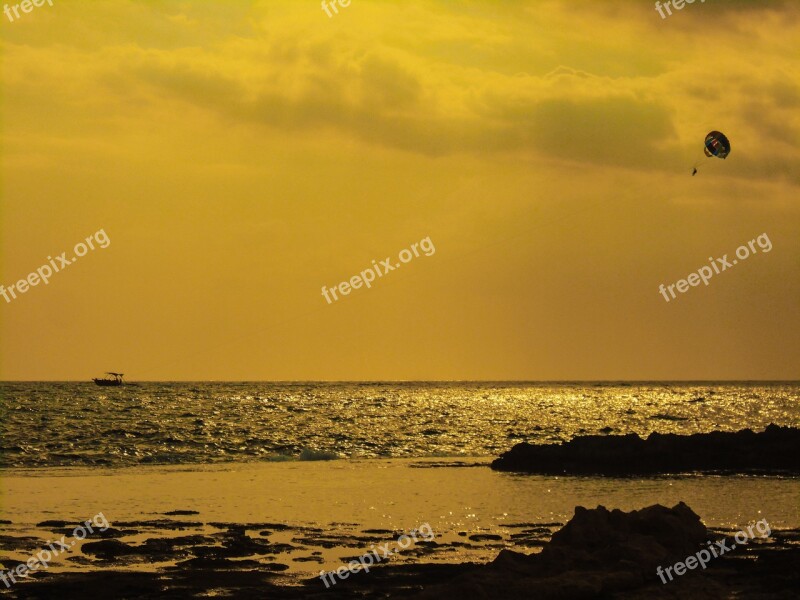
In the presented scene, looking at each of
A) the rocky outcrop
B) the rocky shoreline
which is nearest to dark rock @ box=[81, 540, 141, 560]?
the rocky shoreline

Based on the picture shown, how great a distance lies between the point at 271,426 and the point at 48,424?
63.3ft

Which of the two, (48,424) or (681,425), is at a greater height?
(48,424)

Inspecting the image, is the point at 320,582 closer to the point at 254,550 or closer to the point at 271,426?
the point at 254,550

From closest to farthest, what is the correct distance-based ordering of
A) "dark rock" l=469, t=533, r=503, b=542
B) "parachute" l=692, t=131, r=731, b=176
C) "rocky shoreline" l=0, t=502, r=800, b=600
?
"rocky shoreline" l=0, t=502, r=800, b=600, "dark rock" l=469, t=533, r=503, b=542, "parachute" l=692, t=131, r=731, b=176

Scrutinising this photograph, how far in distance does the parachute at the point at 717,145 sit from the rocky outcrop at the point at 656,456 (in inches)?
612

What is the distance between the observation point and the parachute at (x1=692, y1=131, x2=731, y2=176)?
160ft

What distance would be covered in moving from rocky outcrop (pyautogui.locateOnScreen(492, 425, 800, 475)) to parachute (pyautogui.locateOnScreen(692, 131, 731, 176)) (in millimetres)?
15527

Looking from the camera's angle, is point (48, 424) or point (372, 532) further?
point (48, 424)

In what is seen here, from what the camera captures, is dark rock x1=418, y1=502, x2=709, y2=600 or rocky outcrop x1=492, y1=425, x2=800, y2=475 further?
rocky outcrop x1=492, y1=425, x2=800, y2=475

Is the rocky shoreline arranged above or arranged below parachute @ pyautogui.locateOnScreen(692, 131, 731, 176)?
below

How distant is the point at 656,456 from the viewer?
5466 centimetres

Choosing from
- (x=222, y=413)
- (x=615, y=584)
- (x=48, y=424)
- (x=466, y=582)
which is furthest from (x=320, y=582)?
(x=222, y=413)

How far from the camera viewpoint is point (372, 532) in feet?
100

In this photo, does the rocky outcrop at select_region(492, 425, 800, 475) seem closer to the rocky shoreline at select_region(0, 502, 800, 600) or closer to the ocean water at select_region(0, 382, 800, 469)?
the ocean water at select_region(0, 382, 800, 469)
